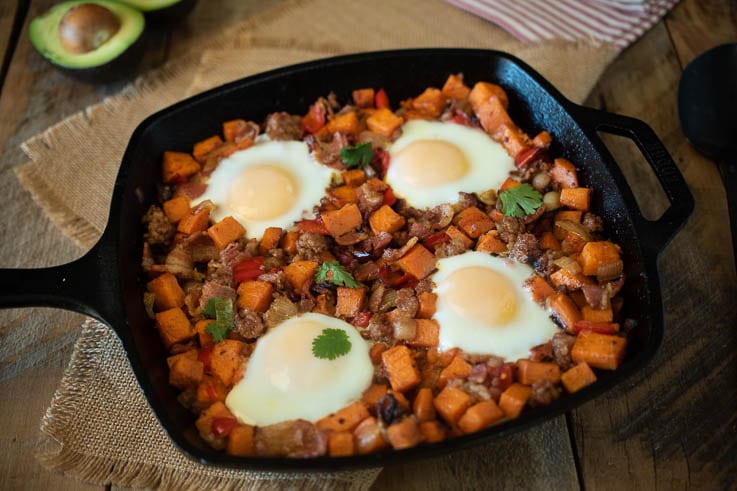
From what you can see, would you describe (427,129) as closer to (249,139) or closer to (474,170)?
(474,170)

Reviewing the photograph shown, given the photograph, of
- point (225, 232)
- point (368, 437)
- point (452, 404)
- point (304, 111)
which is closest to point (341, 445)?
point (368, 437)

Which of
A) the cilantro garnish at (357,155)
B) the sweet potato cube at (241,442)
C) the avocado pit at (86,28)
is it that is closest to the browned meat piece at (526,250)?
the cilantro garnish at (357,155)

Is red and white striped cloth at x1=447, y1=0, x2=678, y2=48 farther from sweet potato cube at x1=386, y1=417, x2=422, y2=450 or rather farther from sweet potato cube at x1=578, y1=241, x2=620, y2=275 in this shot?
A: sweet potato cube at x1=386, y1=417, x2=422, y2=450

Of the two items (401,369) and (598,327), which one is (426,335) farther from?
(598,327)

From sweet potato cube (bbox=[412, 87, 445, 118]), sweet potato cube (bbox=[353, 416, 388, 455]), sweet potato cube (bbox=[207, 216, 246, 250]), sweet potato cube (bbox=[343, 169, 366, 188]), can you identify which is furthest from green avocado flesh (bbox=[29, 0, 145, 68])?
sweet potato cube (bbox=[353, 416, 388, 455])

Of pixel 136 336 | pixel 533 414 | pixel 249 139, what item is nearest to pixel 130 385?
pixel 136 336

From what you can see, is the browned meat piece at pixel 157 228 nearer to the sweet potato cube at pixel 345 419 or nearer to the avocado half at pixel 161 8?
the sweet potato cube at pixel 345 419

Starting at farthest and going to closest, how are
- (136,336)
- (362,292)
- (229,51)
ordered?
(229,51) < (362,292) < (136,336)
